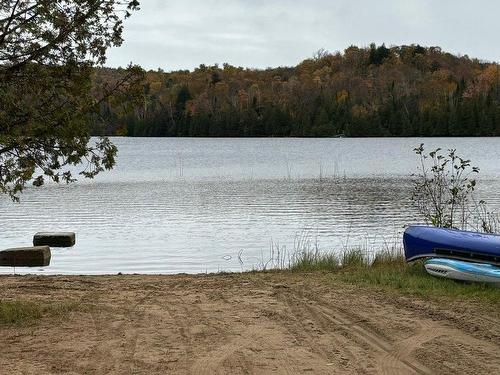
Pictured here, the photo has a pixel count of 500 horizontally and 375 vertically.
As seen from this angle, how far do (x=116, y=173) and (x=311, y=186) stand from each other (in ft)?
55.4

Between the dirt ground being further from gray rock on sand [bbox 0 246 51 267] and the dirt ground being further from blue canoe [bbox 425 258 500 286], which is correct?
gray rock on sand [bbox 0 246 51 267]

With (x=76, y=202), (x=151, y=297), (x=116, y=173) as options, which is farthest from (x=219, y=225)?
(x=116, y=173)

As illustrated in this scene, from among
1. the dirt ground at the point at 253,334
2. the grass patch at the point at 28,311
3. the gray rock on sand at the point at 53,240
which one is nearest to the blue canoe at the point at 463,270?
the dirt ground at the point at 253,334

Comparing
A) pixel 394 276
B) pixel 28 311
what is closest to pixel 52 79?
pixel 28 311

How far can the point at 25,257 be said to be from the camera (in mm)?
13703

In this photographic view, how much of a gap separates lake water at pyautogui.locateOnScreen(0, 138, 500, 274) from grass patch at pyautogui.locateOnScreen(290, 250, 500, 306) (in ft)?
8.98

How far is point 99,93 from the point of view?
24.1 feet

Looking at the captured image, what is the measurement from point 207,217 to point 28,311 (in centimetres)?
1531

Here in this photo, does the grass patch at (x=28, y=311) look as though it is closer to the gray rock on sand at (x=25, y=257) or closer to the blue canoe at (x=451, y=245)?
→ the blue canoe at (x=451, y=245)

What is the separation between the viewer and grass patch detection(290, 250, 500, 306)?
27.9 ft

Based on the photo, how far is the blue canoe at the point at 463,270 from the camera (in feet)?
29.1

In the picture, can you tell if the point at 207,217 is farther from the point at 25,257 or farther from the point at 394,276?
the point at 394,276

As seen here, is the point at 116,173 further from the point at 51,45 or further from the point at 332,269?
the point at 51,45

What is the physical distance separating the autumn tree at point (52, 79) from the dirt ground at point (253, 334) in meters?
1.87
